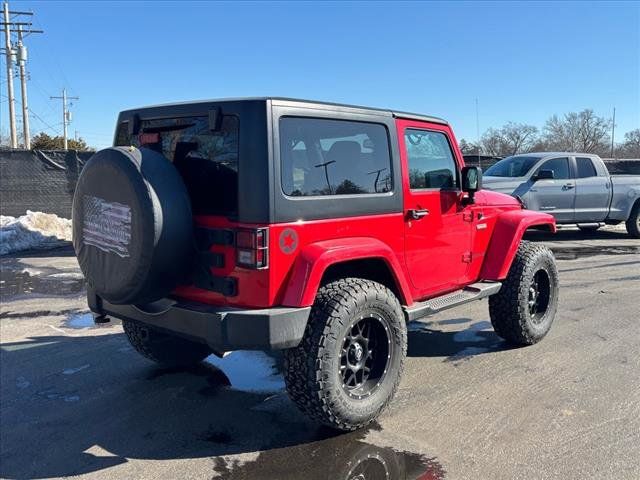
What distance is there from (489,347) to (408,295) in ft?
5.53

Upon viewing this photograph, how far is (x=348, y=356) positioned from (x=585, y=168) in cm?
1069

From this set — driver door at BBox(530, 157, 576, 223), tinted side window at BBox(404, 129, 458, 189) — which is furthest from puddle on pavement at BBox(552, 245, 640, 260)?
tinted side window at BBox(404, 129, 458, 189)

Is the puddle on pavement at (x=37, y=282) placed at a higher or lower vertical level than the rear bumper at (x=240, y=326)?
lower

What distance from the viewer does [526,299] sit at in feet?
16.1

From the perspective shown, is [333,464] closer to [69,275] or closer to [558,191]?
[69,275]

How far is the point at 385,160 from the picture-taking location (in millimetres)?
3889

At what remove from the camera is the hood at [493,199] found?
4.87m

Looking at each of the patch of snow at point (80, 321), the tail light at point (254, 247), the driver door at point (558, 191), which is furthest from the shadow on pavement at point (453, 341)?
the driver door at point (558, 191)

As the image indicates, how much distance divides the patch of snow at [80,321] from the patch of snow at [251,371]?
72.9 inches

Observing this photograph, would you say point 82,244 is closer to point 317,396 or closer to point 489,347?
point 317,396

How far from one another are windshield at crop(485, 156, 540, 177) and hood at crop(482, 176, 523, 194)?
1.20 ft

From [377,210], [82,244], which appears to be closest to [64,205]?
[82,244]

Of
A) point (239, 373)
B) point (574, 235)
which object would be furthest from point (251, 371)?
point (574, 235)

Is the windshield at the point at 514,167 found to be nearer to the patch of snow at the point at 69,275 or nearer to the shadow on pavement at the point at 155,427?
the patch of snow at the point at 69,275
